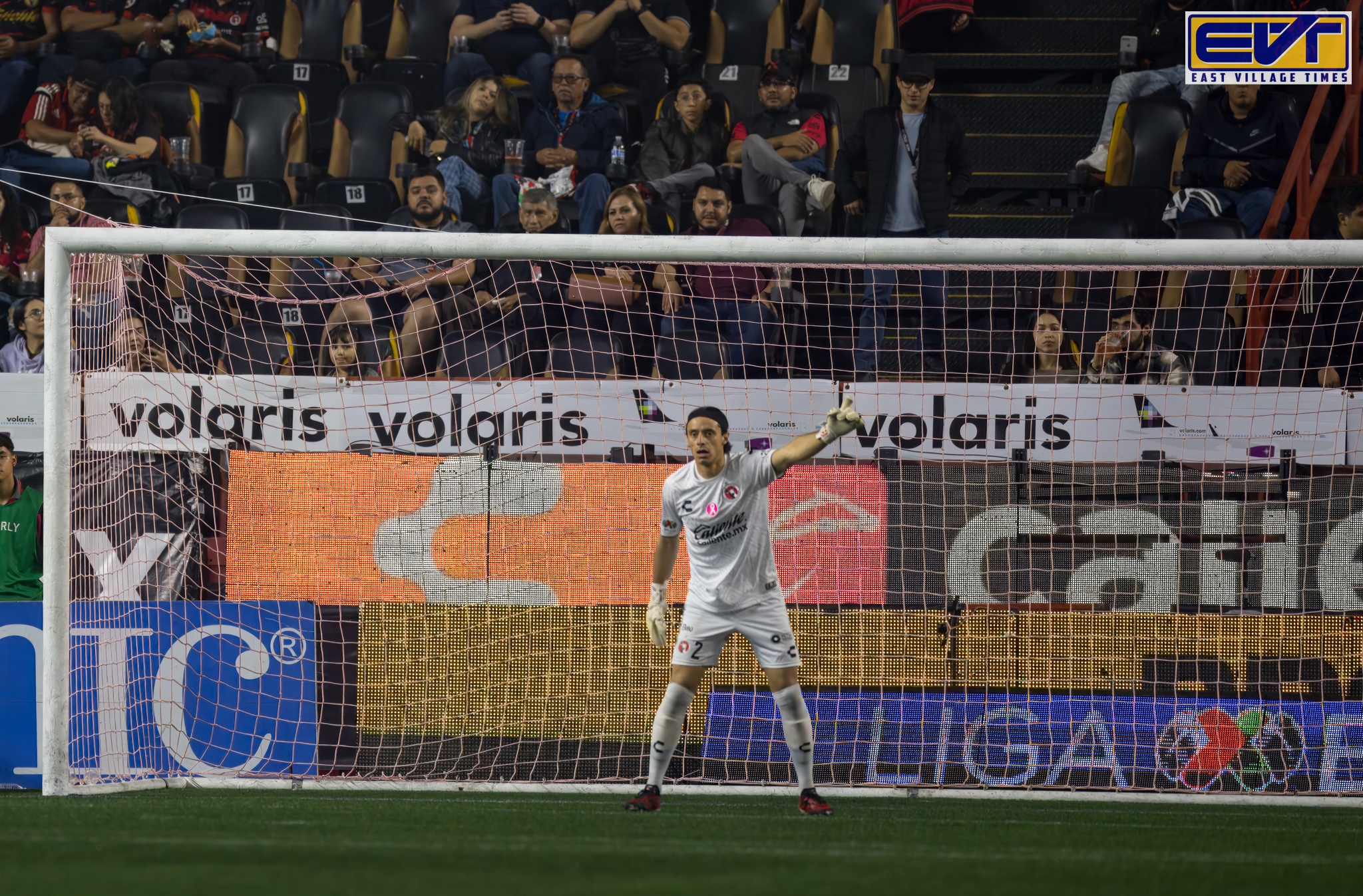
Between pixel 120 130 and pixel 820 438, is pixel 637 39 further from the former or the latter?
pixel 820 438

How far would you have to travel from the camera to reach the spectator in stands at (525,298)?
8727mm

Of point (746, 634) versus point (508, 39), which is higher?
point (508, 39)

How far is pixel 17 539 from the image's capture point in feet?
27.4

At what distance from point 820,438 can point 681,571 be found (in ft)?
7.46

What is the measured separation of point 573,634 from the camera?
778cm

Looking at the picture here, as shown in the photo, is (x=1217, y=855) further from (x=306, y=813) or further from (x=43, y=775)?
(x=43, y=775)

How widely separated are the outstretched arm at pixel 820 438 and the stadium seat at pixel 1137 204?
17.5 feet

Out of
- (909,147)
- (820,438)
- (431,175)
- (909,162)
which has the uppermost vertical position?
(909,147)

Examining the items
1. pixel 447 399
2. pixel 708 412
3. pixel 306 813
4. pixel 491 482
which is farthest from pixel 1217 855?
pixel 447 399

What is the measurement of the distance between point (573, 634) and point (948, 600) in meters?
2.06

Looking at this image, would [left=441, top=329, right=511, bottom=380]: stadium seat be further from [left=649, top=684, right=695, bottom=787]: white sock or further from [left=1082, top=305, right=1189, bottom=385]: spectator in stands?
[left=1082, top=305, right=1189, bottom=385]: spectator in stands

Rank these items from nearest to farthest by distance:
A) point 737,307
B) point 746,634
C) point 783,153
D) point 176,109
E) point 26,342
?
point 746,634 < point 737,307 < point 26,342 < point 783,153 < point 176,109

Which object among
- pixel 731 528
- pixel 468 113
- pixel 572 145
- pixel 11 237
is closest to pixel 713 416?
pixel 731 528

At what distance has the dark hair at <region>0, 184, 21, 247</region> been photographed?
10.5 metres
